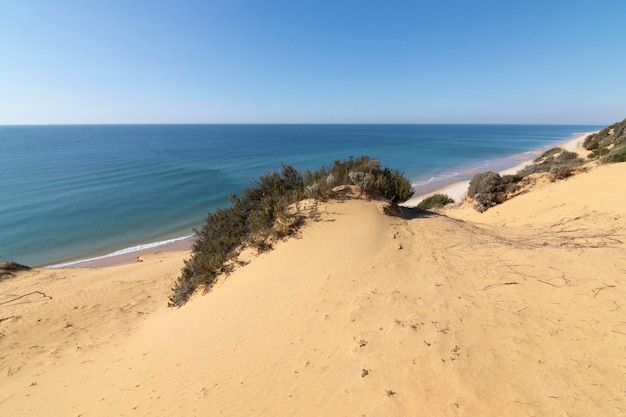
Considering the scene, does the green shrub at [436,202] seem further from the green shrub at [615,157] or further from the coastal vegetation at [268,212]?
→ the coastal vegetation at [268,212]

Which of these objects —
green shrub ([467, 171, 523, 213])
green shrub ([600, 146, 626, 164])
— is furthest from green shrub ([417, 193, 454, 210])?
green shrub ([600, 146, 626, 164])

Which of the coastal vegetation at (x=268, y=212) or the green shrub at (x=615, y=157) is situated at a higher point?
the green shrub at (x=615, y=157)

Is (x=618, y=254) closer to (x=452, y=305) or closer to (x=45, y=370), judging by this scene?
(x=452, y=305)

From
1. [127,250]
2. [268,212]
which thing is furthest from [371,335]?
[127,250]

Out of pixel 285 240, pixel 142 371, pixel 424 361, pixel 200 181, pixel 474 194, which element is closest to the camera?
pixel 424 361

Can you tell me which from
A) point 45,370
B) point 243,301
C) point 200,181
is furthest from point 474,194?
point 200,181

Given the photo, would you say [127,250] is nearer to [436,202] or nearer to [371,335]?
[371,335]

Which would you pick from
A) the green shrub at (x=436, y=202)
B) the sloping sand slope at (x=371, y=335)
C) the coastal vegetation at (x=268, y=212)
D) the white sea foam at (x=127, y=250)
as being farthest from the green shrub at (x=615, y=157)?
the white sea foam at (x=127, y=250)
